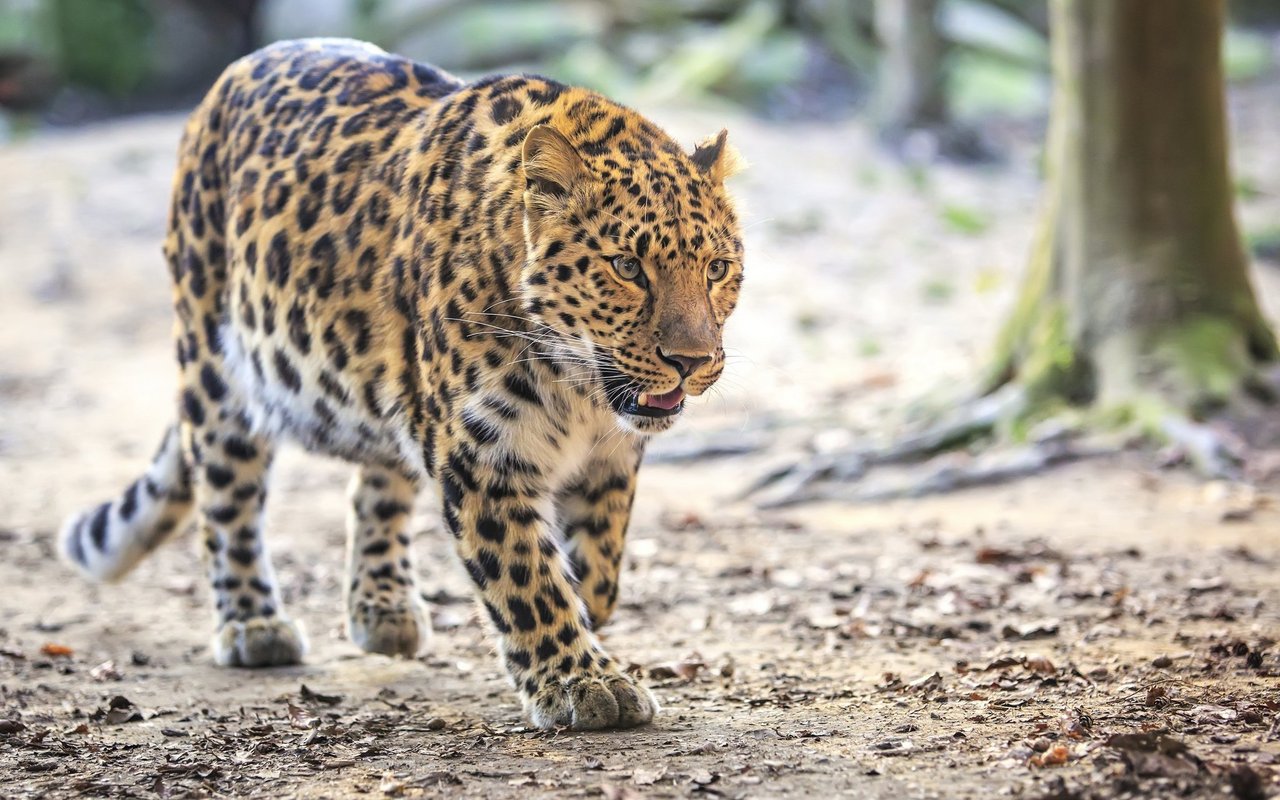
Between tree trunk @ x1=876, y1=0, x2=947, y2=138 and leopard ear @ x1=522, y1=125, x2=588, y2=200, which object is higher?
tree trunk @ x1=876, y1=0, x2=947, y2=138

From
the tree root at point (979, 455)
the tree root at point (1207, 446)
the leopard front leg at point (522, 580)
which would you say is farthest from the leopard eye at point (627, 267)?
the tree root at point (1207, 446)

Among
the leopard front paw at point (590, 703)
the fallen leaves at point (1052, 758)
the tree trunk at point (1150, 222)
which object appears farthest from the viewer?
the tree trunk at point (1150, 222)

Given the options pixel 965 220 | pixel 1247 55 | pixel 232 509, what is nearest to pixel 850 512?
pixel 232 509

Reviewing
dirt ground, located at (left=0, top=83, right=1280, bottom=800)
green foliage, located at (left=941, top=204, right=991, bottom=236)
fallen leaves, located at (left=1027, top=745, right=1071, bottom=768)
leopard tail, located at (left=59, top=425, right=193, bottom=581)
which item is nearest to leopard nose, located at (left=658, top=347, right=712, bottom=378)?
dirt ground, located at (left=0, top=83, right=1280, bottom=800)

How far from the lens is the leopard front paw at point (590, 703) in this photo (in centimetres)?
456

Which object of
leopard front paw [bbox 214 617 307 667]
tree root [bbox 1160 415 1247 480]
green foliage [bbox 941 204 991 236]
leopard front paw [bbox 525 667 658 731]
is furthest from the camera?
green foliage [bbox 941 204 991 236]

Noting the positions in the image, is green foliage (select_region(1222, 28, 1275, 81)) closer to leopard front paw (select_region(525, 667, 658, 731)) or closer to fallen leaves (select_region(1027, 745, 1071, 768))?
leopard front paw (select_region(525, 667, 658, 731))

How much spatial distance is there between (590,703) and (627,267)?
1281 millimetres

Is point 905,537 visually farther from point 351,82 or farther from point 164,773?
point 164,773

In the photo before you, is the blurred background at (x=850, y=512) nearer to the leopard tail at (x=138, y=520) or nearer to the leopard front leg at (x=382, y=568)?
the leopard front leg at (x=382, y=568)

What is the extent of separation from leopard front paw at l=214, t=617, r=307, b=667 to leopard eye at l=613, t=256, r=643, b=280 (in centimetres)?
230

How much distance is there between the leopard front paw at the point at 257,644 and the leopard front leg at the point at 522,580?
1.39 metres

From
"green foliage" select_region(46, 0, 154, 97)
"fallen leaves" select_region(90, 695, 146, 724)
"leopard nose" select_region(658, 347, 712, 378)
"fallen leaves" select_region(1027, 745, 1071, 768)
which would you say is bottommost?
"fallen leaves" select_region(90, 695, 146, 724)

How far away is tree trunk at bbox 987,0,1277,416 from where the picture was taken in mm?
8227
